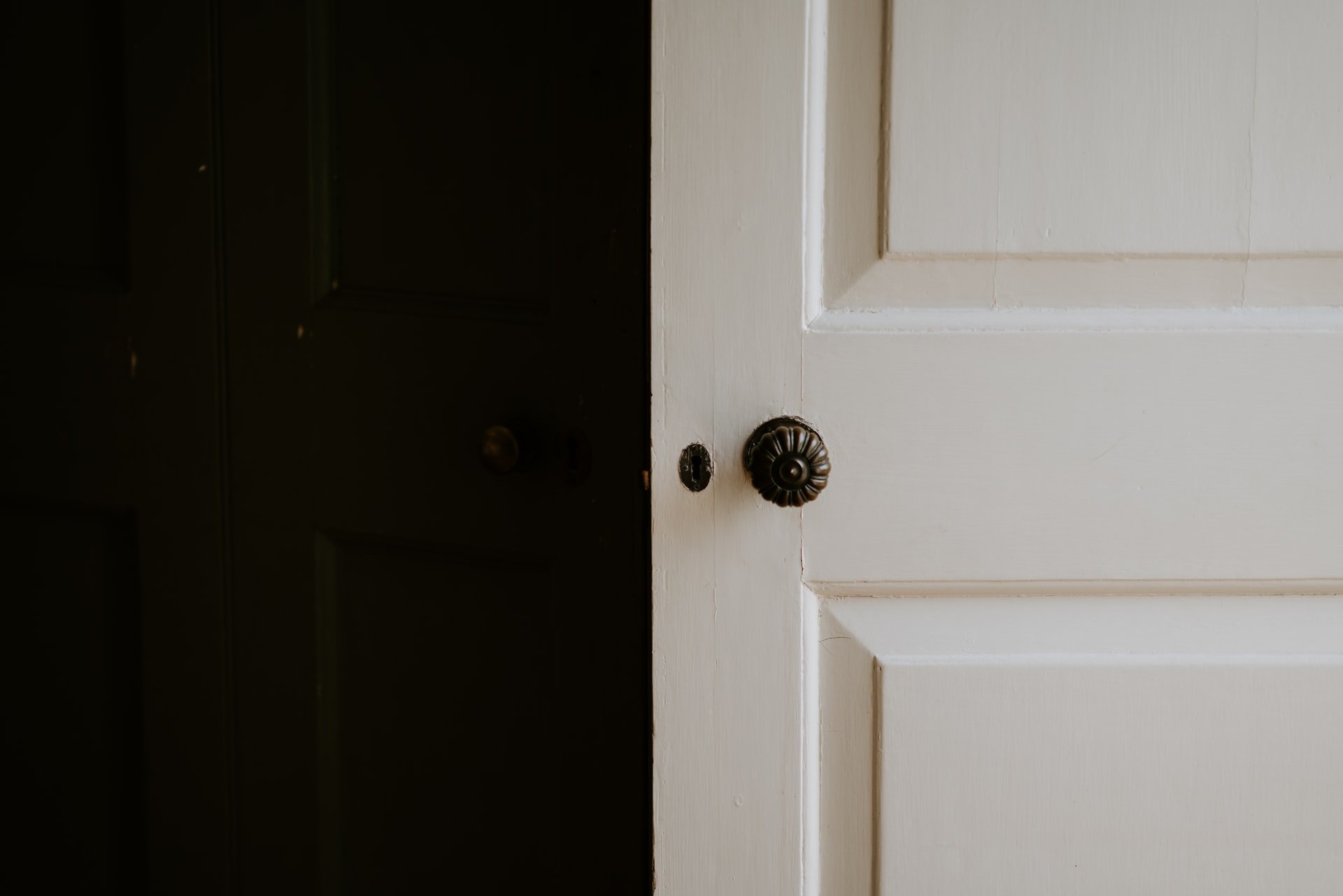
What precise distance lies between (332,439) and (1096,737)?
2.81ft

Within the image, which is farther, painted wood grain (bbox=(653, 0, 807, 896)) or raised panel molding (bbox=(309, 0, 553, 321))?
raised panel molding (bbox=(309, 0, 553, 321))

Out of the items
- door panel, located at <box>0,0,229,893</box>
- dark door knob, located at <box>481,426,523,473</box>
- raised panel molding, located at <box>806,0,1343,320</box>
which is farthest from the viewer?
door panel, located at <box>0,0,229,893</box>

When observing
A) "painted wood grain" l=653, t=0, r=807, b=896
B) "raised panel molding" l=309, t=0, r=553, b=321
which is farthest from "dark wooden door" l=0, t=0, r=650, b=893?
"painted wood grain" l=653, t=0, r=807, b=896

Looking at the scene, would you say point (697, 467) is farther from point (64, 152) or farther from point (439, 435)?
point (64, 152)

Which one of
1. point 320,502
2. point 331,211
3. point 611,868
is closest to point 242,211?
point 331,211

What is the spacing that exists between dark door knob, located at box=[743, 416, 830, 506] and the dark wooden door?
0.38 m

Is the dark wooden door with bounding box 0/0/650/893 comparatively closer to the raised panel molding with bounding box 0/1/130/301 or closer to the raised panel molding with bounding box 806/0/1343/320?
the raised panel molding with bounding box 0/1/130/301

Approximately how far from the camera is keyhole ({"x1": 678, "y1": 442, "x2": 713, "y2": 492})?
0.70m

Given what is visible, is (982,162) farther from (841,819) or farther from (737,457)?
(841,819)

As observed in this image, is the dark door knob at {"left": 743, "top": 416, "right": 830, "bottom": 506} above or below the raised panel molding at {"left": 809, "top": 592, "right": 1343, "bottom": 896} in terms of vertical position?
above

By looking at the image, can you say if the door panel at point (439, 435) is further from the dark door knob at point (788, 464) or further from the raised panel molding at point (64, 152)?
the dark door knob at point (788, 464)

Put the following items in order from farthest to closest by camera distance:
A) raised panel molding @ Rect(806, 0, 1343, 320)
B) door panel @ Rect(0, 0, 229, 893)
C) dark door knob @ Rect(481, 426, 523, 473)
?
door panel @ Rect(0, 0, 229, 893), dark door knob @ Rect(481, 426, 523, 473), raised panel molding @ Rect(806, 0, 1343, 320)

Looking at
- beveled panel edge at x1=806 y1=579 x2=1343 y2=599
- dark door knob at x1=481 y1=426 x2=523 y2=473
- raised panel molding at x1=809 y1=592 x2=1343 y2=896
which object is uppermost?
dark door knob at x1=481 y1=426 x2=523 y2=473

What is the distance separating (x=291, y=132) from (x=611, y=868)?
0.91 metres
